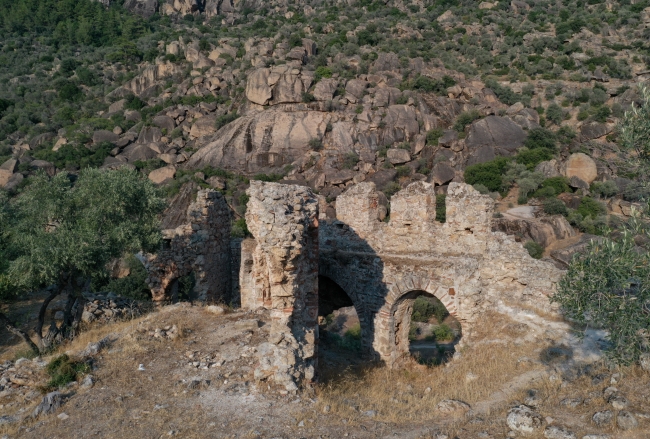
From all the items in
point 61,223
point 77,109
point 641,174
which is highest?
point 77,109

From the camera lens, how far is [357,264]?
1444 centimetres

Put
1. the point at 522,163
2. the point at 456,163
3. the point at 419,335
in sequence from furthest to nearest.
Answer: the point at 456,163, the point at 522,163, the point at 419,335

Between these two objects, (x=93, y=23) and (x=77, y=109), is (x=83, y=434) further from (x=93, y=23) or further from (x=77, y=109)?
(x=93, y=23)

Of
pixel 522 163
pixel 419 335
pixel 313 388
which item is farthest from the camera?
pixel 522 163

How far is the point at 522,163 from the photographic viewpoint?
40062 mm

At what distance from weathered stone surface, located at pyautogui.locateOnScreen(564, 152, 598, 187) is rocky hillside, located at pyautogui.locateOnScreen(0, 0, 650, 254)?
0.36ft

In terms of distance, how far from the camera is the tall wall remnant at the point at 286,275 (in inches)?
334

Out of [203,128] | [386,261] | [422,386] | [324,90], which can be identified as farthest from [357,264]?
[203,128]

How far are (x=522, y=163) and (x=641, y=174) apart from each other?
35.7 metres

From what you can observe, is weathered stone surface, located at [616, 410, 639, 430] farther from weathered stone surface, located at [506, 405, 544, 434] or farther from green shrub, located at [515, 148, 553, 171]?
green shrub, located at [515, 148, 553, 171]

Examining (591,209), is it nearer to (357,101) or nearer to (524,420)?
(357,101)

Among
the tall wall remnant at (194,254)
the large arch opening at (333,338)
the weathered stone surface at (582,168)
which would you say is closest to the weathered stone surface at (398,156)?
the weathered stone surface at (582,168)

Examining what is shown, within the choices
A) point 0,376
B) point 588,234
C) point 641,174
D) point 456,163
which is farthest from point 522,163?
point 0,376

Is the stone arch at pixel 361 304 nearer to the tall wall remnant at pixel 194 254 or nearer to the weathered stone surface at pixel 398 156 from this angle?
the tall wall remnant at pixel 194 254
